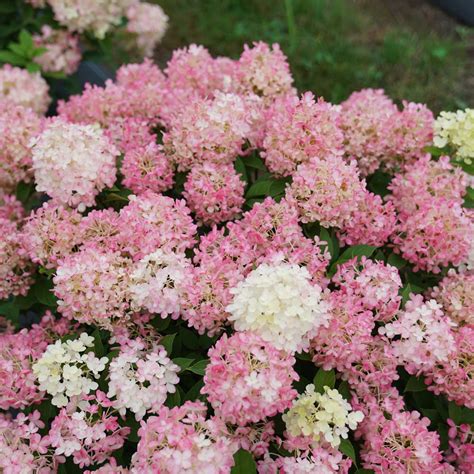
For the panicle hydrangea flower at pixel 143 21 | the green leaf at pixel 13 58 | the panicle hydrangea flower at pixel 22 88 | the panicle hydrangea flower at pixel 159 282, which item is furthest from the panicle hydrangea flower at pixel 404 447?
the panicle hydrangea flower at pixel 143 21

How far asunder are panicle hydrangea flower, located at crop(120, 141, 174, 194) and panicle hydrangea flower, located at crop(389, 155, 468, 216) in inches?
29.9

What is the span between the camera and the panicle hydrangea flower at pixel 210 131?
192 cm

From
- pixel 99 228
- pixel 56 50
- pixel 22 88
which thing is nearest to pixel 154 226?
pixel 99 228

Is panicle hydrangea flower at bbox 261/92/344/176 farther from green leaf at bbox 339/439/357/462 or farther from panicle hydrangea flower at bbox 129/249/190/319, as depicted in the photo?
green leaf at bbox 339/439/357/462

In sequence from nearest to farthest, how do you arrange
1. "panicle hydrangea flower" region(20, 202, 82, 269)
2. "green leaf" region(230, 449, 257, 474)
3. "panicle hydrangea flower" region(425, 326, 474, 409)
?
"green leaf" region(230, 449, 257, 474) < "panicle hydrangea flower" region(425, 326, 474, 409) < "panicle hydrangea flower" region(20, 202, 82, 269)

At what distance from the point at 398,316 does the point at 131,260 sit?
2.51ft

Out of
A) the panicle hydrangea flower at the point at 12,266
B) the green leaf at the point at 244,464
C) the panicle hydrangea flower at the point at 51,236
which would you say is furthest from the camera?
the panicle hydrangea flower at the point at 12,266

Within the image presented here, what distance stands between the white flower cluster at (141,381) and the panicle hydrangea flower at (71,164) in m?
0.55

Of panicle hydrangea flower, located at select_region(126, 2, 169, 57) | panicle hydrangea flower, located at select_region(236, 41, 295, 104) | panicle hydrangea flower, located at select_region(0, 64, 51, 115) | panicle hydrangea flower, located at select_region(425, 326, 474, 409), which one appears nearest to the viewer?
panicle hydrangea flower, located at select_region(425, 326, 474, 409)

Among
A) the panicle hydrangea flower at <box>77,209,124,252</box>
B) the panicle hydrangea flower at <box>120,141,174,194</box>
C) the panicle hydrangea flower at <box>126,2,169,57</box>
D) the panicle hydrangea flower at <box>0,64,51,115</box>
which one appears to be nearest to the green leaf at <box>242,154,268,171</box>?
the panicle hydrangea flower at <box>120,141,174,194</box>

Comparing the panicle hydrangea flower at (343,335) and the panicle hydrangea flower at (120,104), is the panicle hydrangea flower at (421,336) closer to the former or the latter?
the panicle hydrangea flower at (343,335)

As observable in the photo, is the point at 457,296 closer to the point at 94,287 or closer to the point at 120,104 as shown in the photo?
the point at 94,287

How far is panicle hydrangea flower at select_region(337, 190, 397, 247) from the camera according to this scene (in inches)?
71.4

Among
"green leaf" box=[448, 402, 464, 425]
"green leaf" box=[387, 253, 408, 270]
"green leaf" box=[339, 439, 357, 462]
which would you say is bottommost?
"green leaf" box=[339, 439, 357, 462]
